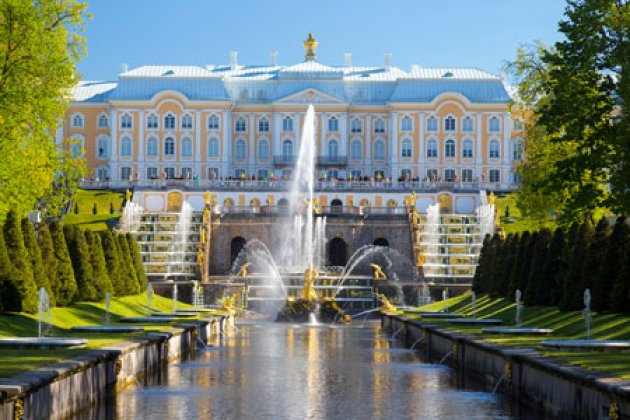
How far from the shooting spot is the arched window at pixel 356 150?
101 m

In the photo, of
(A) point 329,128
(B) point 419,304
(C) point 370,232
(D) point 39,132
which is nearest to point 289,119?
(A) point 329,128

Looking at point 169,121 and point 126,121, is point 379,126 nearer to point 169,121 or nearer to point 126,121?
point 169,121

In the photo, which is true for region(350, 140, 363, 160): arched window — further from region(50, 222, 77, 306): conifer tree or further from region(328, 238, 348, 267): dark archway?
region(50, 222, 77, 306): conifer tree

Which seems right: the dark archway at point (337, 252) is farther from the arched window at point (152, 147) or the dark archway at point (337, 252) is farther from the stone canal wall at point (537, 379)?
the stone canal wall at point (537, 379)

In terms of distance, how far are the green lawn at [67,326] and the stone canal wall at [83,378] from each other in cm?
38

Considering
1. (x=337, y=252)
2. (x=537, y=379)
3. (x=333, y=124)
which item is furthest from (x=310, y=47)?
(x=537, y=379)

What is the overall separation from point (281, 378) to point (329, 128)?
8052 centimetres

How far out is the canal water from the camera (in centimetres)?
1570

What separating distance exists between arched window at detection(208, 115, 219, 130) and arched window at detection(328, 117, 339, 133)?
9266 mm

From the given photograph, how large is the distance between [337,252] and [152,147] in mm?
34806

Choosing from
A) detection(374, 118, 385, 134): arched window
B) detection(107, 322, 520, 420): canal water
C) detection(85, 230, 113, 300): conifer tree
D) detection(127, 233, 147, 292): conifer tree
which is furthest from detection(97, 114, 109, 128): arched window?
detection(107, 322, 520, 420): canal water

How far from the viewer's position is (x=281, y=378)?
2012 centimetres

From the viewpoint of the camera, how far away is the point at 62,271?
2992 centimetres

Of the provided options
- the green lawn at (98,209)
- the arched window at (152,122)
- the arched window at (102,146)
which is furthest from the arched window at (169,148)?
the green lawn at (98,209)
